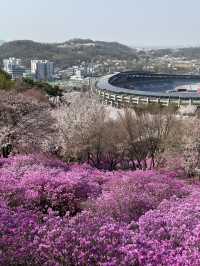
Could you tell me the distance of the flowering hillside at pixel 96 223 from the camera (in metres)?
7.48

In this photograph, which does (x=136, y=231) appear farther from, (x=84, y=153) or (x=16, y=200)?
(x=84, y=153)

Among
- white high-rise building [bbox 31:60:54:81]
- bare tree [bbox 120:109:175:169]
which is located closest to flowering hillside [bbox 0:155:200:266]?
bare tree [bbox 120:109:175:169]

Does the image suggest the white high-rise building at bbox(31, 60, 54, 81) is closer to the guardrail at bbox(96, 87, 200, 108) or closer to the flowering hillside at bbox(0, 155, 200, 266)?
the guardrail at bbox(96, 87, 200, 108)

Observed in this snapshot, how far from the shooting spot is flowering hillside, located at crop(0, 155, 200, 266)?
7.48m

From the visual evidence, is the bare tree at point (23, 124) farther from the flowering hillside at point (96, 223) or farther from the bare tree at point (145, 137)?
the flowering hillside at point (96, 223)

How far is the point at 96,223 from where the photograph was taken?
8.48 meters

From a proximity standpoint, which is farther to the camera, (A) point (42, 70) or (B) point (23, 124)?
(A) point (42, 70)

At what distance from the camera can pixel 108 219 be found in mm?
9086

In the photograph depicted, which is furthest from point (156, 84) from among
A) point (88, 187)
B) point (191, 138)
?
point (88, 187)

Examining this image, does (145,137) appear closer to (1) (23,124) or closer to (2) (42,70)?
(1) (23,124)

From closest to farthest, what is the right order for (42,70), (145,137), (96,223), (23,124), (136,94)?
(96,223) < (23,124) < (145,137) < (136,94) < (42,70)

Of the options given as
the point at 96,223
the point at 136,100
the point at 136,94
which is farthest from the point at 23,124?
the point at 136,94

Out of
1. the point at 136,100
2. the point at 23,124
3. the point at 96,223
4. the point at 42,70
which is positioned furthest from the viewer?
the point at 42,70

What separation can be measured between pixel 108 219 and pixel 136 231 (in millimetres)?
563
